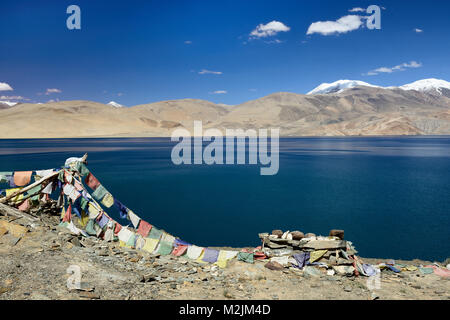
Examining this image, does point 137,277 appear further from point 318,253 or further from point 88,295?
point 318,253

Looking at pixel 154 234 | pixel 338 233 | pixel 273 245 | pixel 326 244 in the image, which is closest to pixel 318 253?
pixel 326 244

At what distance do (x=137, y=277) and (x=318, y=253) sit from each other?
4524 mm

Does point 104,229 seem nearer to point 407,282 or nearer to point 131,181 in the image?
point 407,282

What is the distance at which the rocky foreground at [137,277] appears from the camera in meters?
5.56

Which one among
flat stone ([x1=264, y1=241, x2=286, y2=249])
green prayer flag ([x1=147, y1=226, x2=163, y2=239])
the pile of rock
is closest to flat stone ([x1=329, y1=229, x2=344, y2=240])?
the pile of rock

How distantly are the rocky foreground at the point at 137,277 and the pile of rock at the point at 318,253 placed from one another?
300mm

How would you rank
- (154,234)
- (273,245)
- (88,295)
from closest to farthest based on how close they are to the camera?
(88,295)
(273,245)
(154,234)

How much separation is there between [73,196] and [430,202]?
71.3ft

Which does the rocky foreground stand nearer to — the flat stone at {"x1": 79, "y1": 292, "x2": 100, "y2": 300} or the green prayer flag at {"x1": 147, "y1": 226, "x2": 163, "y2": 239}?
the flat stone at {"x1": 79, "y1": 292, "x2": 100, "y2": 300}

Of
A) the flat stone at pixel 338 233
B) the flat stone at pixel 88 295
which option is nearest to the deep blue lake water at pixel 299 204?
the flat stone at pixel 338 233

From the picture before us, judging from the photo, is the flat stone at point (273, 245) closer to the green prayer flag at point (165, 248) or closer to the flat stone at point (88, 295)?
the green prayer flag at point (165, 248)

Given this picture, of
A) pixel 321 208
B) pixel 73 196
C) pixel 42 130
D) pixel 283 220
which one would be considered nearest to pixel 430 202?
pixel 321 208

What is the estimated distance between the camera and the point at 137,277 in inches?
257

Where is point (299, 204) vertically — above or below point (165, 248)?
below
